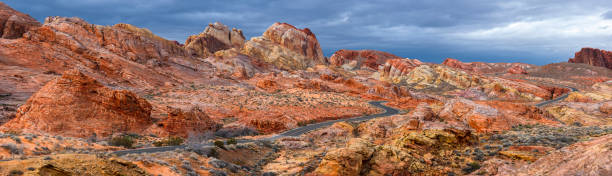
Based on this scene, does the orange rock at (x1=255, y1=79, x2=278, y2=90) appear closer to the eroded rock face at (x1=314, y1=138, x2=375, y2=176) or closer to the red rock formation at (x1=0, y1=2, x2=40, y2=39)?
the red rock formation at (x1=0, y1=2, x2=40, y2=39)

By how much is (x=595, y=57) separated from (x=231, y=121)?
743ft

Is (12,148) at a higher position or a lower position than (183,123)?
higher

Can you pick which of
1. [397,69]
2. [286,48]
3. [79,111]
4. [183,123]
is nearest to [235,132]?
[183,123]

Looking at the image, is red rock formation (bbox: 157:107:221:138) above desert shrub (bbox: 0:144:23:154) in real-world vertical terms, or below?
below

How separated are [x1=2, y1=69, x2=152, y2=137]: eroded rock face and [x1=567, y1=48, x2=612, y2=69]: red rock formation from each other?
236604mm

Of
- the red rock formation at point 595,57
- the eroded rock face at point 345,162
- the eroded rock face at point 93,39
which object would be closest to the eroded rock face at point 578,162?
the eroded rock face at point 345,162

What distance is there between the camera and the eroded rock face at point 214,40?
11981 centimetres

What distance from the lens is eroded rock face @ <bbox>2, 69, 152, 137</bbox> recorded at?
92.3 ft

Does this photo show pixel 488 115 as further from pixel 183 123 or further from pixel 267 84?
pixel 267 84

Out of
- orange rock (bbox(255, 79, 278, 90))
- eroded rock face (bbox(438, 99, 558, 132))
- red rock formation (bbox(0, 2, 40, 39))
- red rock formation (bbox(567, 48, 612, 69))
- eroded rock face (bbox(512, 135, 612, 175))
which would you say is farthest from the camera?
red rock formation (bbox(567, 48, 612, 69))

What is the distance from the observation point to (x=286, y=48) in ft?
463

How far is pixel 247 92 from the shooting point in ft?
218

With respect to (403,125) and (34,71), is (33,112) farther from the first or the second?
(403,125)

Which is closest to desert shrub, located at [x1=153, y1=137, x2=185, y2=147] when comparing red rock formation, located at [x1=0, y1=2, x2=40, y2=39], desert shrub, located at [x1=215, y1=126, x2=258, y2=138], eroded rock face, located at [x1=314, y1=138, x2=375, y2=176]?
desert shrub, located at [x1=215, y1=126, x2=258, y2=138]
